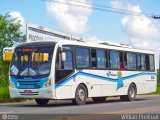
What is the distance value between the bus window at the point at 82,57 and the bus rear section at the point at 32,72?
1646 mm

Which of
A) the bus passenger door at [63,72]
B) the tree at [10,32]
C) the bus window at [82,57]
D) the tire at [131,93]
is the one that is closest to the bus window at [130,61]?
the tire at [131,93]

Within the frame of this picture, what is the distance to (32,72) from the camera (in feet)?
71.1

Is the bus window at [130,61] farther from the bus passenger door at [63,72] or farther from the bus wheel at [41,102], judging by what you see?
the bus passenger door at [63,72]

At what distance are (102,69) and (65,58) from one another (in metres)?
3.30

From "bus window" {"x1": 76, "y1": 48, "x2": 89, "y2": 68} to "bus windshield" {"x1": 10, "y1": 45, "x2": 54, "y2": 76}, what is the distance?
1700 mm

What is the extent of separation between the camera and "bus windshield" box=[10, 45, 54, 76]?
21.6 m

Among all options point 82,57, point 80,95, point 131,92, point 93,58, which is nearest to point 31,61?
point 82,57

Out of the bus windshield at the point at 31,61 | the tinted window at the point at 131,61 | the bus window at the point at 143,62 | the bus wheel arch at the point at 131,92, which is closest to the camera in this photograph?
the bus windshield at the point at 31,61

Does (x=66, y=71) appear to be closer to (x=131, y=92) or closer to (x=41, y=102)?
(x=41, y=102)

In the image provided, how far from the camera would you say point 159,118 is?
15477mm

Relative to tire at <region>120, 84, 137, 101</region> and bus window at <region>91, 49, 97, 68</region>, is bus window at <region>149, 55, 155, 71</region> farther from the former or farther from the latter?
bus window at <region>91, 49, 97, 68</region>

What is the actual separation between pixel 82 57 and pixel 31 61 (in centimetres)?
262

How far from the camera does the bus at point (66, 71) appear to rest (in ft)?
70.5

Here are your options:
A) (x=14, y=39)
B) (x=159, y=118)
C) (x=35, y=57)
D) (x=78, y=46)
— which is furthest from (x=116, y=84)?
(x=14, y=39)
